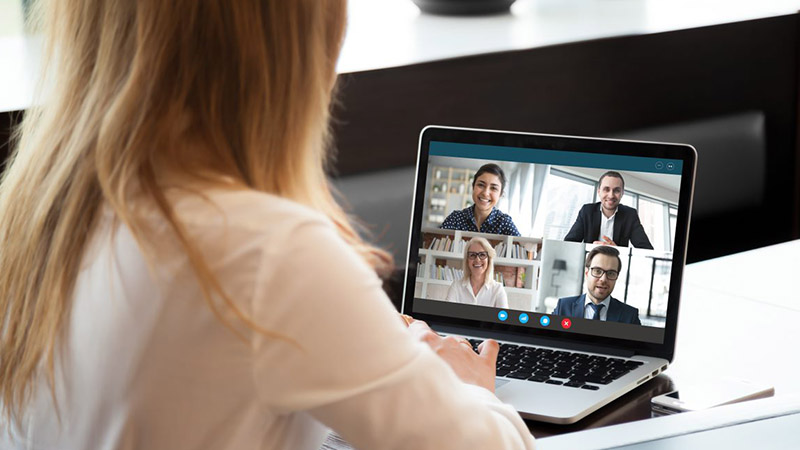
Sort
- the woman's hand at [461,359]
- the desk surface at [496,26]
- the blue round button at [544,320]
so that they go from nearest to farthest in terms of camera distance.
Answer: the woman's hand at [461,359]
the blue round button at [544,320]
the desk surface at [496,26]

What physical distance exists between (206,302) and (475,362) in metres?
0.38

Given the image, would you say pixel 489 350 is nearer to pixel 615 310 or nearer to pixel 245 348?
pixel 615 310

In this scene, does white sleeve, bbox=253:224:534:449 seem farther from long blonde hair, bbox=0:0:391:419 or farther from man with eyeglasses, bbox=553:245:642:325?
man with eyeglasses, bbox=553:245:642:325

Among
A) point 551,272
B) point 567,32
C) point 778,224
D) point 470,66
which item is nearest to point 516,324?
point 551,272

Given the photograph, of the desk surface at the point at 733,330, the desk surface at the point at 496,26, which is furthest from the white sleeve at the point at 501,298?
the desk surface at the point at 496,26

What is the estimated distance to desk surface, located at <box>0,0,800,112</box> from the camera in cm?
205

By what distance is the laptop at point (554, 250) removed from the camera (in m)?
1.22

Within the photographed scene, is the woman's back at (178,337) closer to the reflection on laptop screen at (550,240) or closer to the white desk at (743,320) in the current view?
the reflection on laptop screen at (550,240)

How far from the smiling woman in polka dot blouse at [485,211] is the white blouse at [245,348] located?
23.2 inches

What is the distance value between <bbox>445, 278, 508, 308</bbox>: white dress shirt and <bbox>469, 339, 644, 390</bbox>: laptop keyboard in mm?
58

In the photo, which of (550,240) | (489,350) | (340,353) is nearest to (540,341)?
(550,240)

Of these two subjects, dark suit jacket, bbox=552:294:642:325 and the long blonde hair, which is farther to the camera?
dark suit jacket, bbox=552:294:642:325

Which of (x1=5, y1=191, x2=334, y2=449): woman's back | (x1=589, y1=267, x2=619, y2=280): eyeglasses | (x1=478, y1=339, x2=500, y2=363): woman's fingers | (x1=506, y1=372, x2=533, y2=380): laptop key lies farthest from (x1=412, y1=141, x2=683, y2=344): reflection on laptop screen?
(x1=5, y1=191, x2=334, y2=449): woman's back

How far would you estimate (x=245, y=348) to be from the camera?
0.64 m
